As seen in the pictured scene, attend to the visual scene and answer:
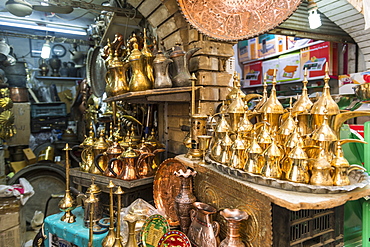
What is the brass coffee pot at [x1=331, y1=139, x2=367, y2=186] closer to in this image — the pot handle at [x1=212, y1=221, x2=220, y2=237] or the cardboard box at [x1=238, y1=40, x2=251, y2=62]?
the pot handle at [x1=212, y1=221, x2=220, y2=237]

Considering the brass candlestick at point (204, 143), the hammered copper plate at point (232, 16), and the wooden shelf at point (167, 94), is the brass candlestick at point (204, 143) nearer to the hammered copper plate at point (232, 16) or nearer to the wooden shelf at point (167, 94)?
the wooden shelf at point (167, 94)

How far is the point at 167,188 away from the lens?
1997mm

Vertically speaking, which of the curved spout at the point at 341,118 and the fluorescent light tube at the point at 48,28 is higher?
the fluorescent light tube at the point at 48,28

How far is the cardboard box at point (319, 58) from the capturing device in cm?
391

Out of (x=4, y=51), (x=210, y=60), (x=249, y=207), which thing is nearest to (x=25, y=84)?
(x=4, y=51)

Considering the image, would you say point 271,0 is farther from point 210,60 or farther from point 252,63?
point 252,63

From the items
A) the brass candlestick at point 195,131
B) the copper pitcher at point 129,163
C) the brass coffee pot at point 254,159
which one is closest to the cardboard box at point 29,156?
the copper pitcher at point 129,163

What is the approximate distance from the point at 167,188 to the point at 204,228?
2.08 feet

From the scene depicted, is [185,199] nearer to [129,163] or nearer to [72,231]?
[129,163]

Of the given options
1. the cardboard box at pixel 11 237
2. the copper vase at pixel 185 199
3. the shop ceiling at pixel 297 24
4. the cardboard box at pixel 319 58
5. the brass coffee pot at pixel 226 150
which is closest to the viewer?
the brass coffee pot at pixel 226 150

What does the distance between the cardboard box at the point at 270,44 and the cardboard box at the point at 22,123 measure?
16.1ft

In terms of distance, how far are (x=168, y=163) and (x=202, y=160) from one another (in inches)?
13.5

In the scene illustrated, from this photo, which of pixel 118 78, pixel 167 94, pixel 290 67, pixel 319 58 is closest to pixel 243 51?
pixel 290 67

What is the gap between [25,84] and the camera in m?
5.93
